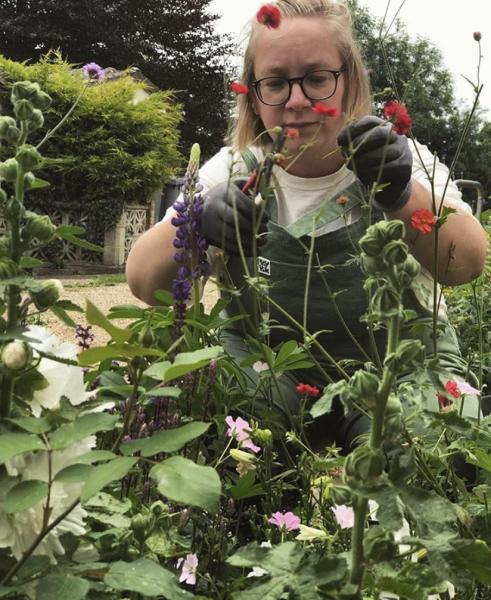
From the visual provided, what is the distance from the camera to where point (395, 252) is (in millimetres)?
545

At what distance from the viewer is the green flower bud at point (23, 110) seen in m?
0.68

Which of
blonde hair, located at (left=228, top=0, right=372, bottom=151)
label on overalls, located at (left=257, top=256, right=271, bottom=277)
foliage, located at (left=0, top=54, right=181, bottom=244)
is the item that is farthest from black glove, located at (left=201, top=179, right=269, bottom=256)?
foliage, located at (left=0, top=54, right=181, bottom=244)

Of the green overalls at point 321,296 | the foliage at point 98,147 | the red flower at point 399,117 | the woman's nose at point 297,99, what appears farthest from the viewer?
the foliage at point 98,147

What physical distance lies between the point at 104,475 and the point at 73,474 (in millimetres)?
47

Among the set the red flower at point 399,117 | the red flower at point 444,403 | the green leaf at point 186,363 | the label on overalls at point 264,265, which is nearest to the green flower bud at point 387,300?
the green leaf at point 186,363

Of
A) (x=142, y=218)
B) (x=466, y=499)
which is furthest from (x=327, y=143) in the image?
(x=142, y=218)

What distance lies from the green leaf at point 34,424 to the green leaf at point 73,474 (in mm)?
35

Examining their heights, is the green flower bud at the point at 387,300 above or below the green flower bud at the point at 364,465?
above

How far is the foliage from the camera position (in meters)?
11.6

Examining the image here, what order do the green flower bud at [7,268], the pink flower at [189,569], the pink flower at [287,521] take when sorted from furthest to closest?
1. the pink flower at [287,521]
2. the pink flower at [189,569]
3. the green flower bud at [7,268]

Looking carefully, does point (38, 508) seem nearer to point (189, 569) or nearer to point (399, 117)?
point (189, 569)

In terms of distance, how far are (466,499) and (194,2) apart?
28.3 meters

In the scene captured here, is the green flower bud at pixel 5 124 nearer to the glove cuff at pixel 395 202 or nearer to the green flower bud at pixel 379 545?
the green flower bud at pixel 379 545

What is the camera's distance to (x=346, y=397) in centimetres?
57
